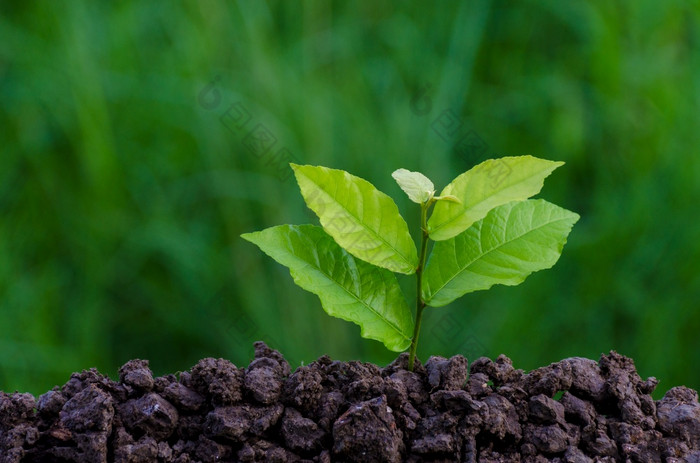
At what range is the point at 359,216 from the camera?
1.05m

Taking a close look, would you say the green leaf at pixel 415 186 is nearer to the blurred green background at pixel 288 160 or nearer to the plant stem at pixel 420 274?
the plant stem at pixel 420 274

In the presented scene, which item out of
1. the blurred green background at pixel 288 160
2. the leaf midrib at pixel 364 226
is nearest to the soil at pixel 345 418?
the leaf midrib at pixel 364 226

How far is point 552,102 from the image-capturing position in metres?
2.43

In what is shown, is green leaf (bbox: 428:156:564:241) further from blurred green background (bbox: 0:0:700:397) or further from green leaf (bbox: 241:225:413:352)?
blurred green background (bbox: 0:0:700:397)

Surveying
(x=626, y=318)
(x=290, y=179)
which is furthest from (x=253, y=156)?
(x=626, y=318)

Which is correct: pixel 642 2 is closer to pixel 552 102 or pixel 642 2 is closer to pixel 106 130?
pixel 552 102

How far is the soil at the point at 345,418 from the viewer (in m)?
1.00

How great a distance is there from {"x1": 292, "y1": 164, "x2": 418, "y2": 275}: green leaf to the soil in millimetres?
168

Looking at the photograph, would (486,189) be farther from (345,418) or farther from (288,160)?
(288,160)

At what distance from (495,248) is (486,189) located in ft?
0.33

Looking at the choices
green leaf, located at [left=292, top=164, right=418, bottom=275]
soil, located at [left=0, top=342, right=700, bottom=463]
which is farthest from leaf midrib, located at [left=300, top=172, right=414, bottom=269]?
soil, located at [left=0, top=342, right=700, bottom=463]

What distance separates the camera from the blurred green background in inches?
87.1

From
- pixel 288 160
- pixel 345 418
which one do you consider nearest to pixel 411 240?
pixel 345 418

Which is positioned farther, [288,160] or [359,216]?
[288,160]
